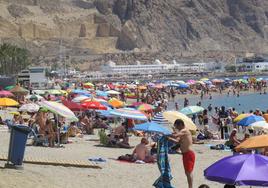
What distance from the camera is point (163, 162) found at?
9906 mm

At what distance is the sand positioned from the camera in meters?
10.7

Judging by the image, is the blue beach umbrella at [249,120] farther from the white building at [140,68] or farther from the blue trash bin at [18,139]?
Result: the white building at [140,68]

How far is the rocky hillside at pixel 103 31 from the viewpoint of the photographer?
512 ft

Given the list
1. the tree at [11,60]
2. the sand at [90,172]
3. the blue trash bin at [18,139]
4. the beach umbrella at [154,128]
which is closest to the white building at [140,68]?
the tree at [11,60]

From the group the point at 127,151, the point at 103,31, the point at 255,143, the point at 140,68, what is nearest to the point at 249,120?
the point at 127,151

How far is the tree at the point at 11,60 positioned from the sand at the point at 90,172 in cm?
6317

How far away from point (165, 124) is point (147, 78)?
10664cm

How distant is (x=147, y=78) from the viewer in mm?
124000

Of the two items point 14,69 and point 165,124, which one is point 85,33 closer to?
point 14,69

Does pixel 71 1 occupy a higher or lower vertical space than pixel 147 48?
higher

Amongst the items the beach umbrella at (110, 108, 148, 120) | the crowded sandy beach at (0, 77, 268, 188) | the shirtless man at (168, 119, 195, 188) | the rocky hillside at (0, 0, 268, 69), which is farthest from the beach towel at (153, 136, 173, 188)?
the rocky hillside at (0, 0, 268, 69)

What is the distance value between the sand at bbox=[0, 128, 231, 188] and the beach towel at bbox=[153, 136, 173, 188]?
1.75 meters

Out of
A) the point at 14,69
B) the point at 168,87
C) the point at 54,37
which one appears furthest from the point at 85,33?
the point at 168,87

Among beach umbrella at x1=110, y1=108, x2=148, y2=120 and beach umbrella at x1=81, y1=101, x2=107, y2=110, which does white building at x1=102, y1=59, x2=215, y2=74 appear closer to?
beach umbrella at x1=81, y1=101, x2=107, y2=110
